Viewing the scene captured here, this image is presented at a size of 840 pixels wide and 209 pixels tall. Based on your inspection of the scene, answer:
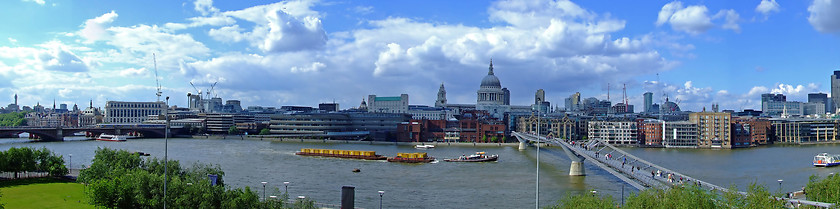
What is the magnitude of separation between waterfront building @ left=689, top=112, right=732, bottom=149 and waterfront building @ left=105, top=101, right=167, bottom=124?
387 ft

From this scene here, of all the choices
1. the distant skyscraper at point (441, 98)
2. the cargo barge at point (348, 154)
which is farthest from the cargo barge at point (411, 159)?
the distant skyscraper at point (441, 98)

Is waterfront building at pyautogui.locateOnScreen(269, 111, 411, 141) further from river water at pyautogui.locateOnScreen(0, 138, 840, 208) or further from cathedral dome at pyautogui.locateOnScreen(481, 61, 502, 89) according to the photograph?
cathedral dome at pyautogui.locateOnScreen(481, 61, 502, 89)

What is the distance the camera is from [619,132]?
93188mm

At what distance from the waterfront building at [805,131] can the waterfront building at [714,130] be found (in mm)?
20785

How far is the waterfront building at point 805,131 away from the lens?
333ft

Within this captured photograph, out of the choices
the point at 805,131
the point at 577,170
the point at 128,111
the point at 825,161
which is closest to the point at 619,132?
the point at 805,131

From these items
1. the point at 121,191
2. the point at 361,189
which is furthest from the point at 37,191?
the point at 361,189

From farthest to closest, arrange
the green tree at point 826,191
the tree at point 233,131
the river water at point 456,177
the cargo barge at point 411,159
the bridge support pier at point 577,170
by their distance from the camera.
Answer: the tree at point 233,131
the cargo barge at point 411,159
the bridge support pier at point 577,170
the river water at point 456,177
the green tree at point 826,191

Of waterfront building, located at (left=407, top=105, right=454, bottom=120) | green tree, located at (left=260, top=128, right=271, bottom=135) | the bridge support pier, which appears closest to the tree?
green tree, located at (left=260, top=128, right=271, bottom=135)

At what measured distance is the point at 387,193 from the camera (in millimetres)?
32938

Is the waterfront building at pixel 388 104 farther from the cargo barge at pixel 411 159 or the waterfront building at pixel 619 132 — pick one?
the cargo barge at pixel 411 159

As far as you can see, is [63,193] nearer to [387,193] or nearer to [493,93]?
[387,193]

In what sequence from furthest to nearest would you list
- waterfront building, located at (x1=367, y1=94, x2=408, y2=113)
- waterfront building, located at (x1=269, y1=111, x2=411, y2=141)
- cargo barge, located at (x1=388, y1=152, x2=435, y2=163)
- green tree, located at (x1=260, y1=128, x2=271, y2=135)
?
waterfront building, located at (x1=367, y1=94, x2=408, y2=113) < green tree, located at (x1=260, y1=128, x2=271, y2=135) < waterfront building, located at (x1=269, y1=111, x2=411, y2=141) < cargo barge, located at (x1=388, y1=152, x2=435, y2=163)

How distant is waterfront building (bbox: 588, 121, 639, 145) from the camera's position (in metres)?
92.1
